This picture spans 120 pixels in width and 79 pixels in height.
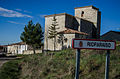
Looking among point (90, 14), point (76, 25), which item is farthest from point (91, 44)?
point (90, 14)

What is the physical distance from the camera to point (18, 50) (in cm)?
4181

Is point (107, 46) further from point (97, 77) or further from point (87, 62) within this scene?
point (87, 62)

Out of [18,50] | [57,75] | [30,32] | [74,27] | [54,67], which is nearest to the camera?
[57,75]

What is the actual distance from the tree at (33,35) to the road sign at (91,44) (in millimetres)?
26953

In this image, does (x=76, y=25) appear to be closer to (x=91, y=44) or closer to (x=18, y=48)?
(x=18, y=48)

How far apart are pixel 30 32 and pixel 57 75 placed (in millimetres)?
25842

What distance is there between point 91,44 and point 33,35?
1086 inches

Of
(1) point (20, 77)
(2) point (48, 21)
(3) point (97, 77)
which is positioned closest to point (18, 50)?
(2) point (48, 21)

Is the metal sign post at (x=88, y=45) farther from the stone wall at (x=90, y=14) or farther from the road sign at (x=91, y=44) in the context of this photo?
the stone wall at (x=90, y=14)

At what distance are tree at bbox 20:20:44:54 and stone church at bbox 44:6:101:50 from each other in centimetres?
188

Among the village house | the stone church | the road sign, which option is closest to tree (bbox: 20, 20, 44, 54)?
the stone church

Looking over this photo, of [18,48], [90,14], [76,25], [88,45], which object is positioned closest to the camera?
[88,45]

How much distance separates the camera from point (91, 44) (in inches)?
175

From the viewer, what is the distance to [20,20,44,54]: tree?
3070 centimetres
